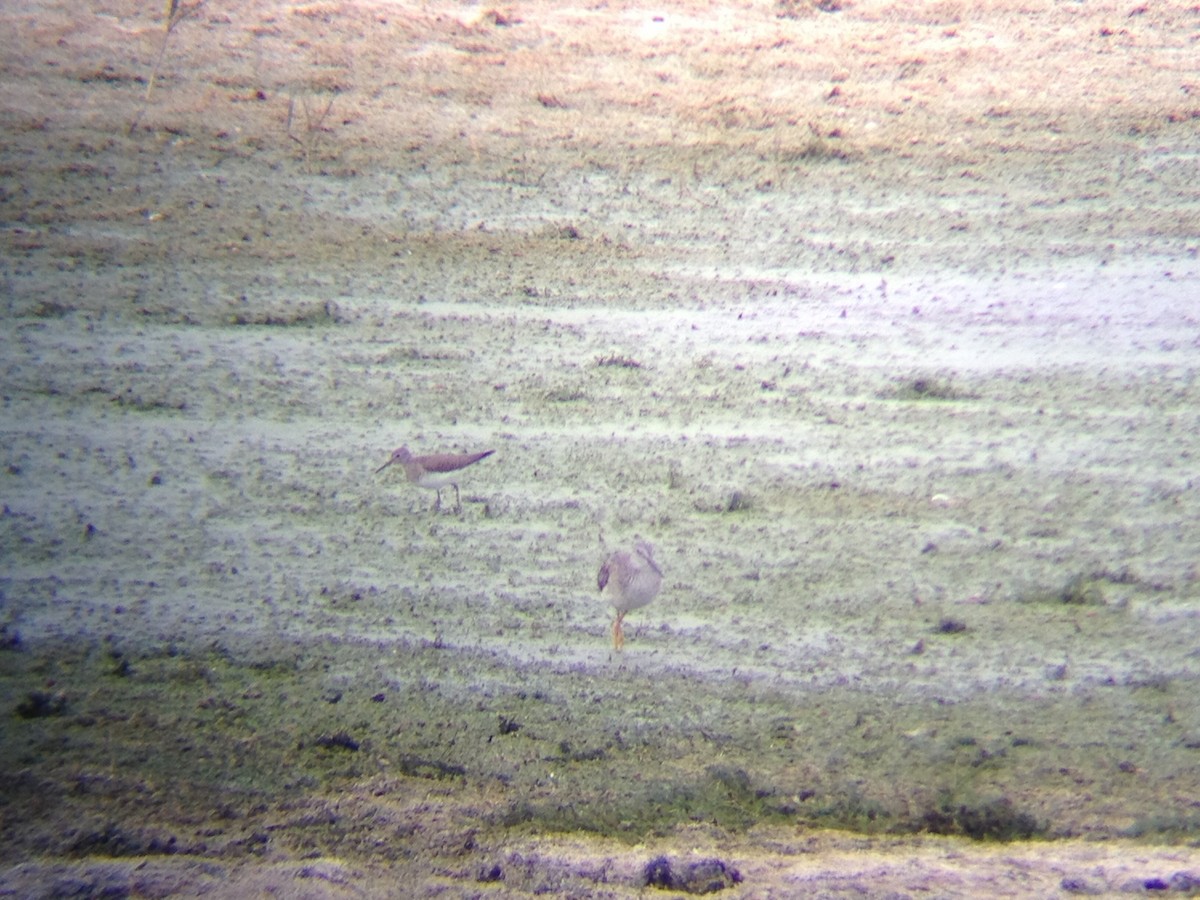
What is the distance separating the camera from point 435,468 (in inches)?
119

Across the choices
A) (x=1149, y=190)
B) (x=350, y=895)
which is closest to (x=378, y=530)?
(x=350, y=895)

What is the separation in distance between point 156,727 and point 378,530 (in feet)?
2.92

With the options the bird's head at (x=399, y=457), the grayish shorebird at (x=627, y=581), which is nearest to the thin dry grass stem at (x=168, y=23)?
the bird's head at (x=399, y=457)

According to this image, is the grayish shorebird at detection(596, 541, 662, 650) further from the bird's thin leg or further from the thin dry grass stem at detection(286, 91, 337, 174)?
the thin dry grass stem at detection(286, 91, 337, 174)

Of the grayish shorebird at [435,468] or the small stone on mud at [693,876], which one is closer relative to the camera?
the small stone on mud at [693,876]

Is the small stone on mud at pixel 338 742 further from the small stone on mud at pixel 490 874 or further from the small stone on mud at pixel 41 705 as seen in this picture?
the small stone on mud at pixel 41 705

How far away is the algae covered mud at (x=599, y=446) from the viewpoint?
2139mm

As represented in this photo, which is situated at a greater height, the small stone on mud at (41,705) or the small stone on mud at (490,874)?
the small stone on mud at (41,705)

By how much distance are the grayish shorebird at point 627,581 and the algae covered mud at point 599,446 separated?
0.16 ft

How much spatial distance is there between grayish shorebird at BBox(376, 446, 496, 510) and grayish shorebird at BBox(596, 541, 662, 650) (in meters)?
0.61

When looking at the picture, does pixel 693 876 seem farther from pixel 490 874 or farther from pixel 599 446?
pixel 599 446

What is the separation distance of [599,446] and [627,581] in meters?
0.65

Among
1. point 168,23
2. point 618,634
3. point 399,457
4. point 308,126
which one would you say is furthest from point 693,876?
point 168,23

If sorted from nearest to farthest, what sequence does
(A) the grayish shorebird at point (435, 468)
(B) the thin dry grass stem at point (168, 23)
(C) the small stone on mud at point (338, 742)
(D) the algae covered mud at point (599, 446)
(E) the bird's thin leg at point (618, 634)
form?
(D) the algae covered mud at point (599, 446)
(C) the small stone on mud at point (338, 742)
(E) the bird's thin leg at point (618, 634)
(A) the grayish shorebird at point (435, 468)
(B) the thin dry grass stem at point (168, 23)
